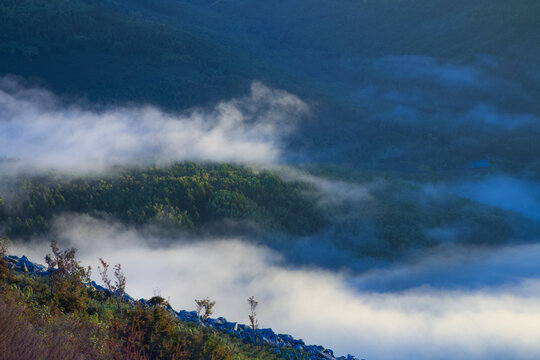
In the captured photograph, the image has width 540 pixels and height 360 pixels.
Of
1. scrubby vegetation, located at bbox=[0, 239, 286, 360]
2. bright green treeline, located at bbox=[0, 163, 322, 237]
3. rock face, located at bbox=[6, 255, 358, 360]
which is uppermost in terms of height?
bright green treeline, located at bbox=[0, 163, 322, 237]

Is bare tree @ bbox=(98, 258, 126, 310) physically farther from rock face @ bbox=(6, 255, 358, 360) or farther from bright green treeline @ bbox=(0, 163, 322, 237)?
bright green treeline @ bbox=(0, 163, 322, 237)

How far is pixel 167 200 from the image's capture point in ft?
249

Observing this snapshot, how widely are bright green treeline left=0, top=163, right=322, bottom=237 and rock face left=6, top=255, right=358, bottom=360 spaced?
46.9 metres

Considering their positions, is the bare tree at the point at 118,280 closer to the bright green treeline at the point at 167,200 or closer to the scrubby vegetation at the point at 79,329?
the scrubby vegetation at the point at 79,329

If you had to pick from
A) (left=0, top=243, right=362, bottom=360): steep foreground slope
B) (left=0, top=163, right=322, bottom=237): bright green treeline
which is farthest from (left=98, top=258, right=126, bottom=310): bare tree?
(left=0, top=163, right=322, bottom=237): bright green treeline

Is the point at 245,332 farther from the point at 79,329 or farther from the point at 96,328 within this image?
the point at 79,329

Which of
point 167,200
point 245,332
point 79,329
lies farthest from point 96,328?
point 167,200

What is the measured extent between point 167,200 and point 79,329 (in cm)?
6331

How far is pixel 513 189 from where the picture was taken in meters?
174

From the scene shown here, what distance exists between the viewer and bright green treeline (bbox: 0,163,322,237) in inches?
2931

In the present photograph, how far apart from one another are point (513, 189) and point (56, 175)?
156 m

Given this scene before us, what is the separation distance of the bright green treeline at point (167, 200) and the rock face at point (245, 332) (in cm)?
4687

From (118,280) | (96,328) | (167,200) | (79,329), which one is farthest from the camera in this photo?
(167,200)

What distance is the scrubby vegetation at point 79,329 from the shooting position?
1055 centimetres
